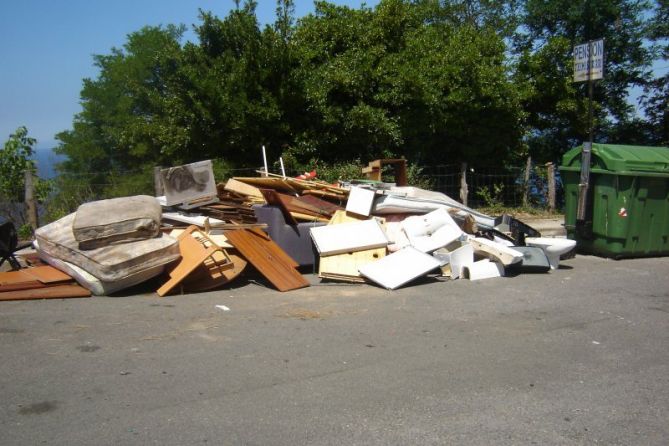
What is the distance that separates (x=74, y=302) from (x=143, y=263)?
83cm

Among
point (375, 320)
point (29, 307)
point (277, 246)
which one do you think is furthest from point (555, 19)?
point (29, 307)

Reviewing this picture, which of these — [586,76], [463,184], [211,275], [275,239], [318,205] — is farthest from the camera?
[463,184]

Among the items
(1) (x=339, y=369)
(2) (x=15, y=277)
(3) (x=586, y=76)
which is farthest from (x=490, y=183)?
(1) (x=339, y=369)

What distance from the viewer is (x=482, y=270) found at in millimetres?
8094

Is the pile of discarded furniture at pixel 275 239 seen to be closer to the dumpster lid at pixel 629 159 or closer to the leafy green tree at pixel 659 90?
the dumpster lid at pixel 629 159

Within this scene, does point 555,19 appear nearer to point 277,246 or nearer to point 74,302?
point 277,246

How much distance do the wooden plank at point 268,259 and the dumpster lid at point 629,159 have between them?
17.1 ft

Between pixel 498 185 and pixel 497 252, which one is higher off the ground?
pixel 498 185

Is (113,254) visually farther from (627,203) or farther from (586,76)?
(586,76)

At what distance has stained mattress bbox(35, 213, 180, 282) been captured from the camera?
681 centimetres

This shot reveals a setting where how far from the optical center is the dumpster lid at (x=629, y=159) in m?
9.37

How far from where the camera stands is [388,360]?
16.0ft

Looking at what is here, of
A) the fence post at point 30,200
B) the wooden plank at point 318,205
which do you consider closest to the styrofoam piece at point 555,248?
the wooden plank at point 318,205

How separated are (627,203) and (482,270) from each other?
9.78 ft
